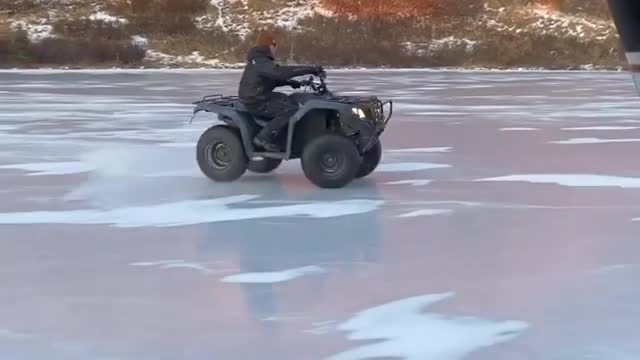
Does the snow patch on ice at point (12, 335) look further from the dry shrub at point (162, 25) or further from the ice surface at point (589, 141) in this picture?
the dry shrub at point (162, 25)

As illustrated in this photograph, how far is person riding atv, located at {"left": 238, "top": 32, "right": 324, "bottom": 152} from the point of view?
8.44 meters

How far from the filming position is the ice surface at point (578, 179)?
28.0 feet

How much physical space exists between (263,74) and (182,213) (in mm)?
1592

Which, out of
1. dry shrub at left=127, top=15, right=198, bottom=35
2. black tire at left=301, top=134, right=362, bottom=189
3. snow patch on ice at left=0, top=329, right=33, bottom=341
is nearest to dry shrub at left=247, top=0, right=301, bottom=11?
dry shrub at left=127, top=15, right=198, bottom=35

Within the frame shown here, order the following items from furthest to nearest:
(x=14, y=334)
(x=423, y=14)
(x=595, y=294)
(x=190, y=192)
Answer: (x=423, y=14)
(x=190, y=192)
(x=595, y=294)
(x=14, y=334)

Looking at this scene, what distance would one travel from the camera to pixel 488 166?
380 inches

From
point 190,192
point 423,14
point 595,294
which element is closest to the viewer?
point 595,294

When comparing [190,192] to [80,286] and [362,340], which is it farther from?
[362,340]

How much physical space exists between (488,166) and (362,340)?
5.44 meters

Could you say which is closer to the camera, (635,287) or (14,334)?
(14,334)

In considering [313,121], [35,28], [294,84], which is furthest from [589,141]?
[35,28]

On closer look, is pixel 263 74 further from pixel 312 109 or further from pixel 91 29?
pixel 91 29

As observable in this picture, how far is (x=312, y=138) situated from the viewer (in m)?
8.62

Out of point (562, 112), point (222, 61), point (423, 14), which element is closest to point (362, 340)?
point (562, 112)
